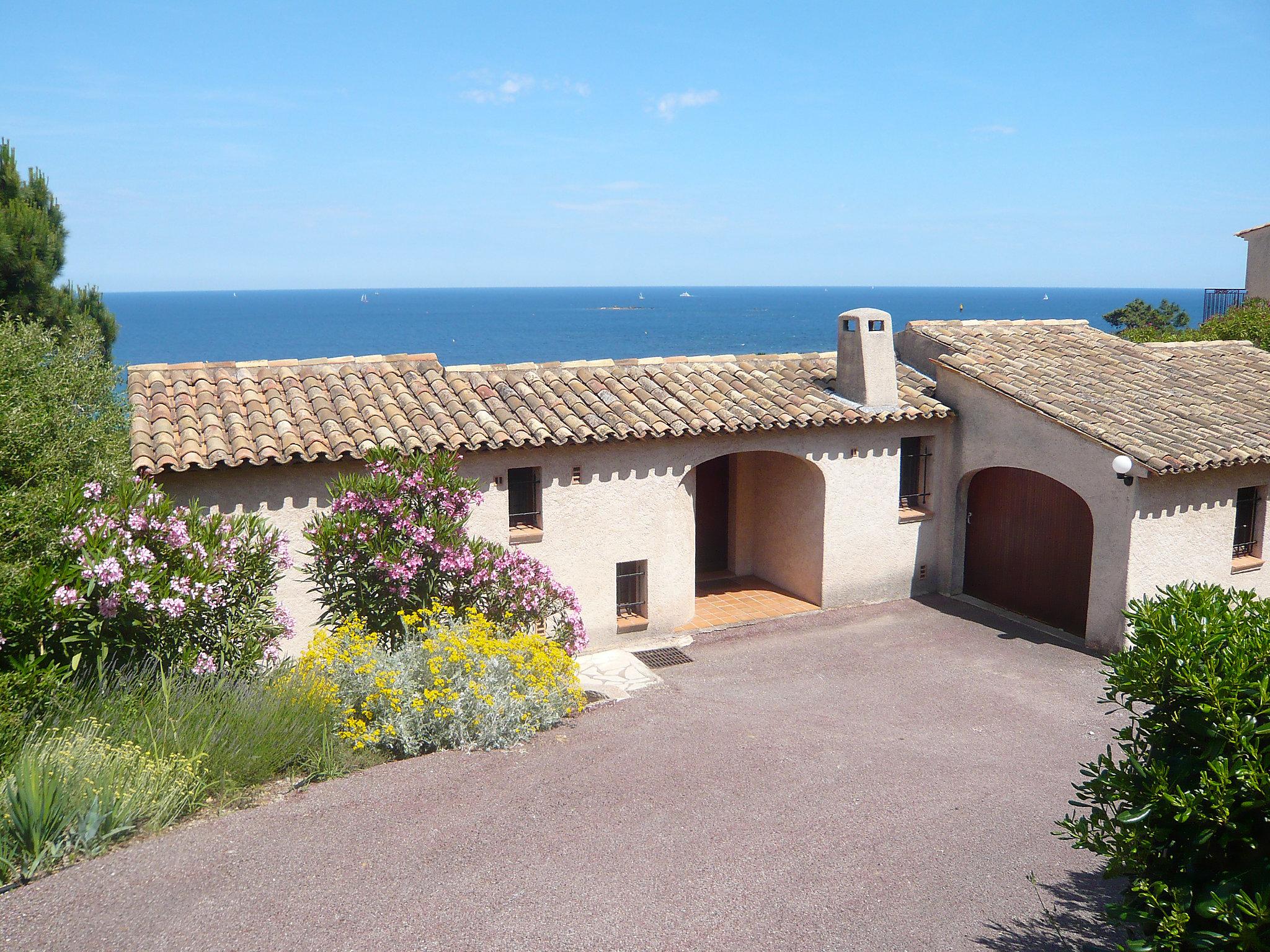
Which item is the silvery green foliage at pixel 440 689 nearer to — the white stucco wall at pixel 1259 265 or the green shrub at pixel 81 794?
the green shrub at pixel 81 794

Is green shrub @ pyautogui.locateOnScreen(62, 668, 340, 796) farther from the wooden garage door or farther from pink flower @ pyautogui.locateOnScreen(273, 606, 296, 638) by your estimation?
the wooden garage door

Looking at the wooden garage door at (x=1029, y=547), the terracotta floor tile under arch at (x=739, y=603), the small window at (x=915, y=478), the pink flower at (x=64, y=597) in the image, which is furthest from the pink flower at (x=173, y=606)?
the wooden garage door at (x=1029, y=547)

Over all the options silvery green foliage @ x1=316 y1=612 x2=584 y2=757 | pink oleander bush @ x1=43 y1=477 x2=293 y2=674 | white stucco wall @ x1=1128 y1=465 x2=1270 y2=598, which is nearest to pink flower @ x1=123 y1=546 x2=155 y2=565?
pink oleander bush @ x1=43 y1=477 x2=293 y2=674

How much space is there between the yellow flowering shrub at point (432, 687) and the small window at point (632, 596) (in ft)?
13.6

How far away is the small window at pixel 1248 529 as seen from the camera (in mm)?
13984

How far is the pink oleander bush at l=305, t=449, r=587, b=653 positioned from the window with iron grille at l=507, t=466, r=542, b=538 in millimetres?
2146

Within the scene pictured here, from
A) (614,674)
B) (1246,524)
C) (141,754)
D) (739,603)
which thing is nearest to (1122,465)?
(1246,524)

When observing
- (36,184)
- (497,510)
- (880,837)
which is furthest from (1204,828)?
(36,184)

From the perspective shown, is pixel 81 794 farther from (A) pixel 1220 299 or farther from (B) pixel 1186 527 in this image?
(A) pixel 1220 299

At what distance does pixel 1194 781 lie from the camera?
4500 mm

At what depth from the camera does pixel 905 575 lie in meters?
15.4

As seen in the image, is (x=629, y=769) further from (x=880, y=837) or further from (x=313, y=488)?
(x=313, y=488)

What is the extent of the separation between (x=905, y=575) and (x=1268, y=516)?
5.15m

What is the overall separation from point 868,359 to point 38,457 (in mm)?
10656
